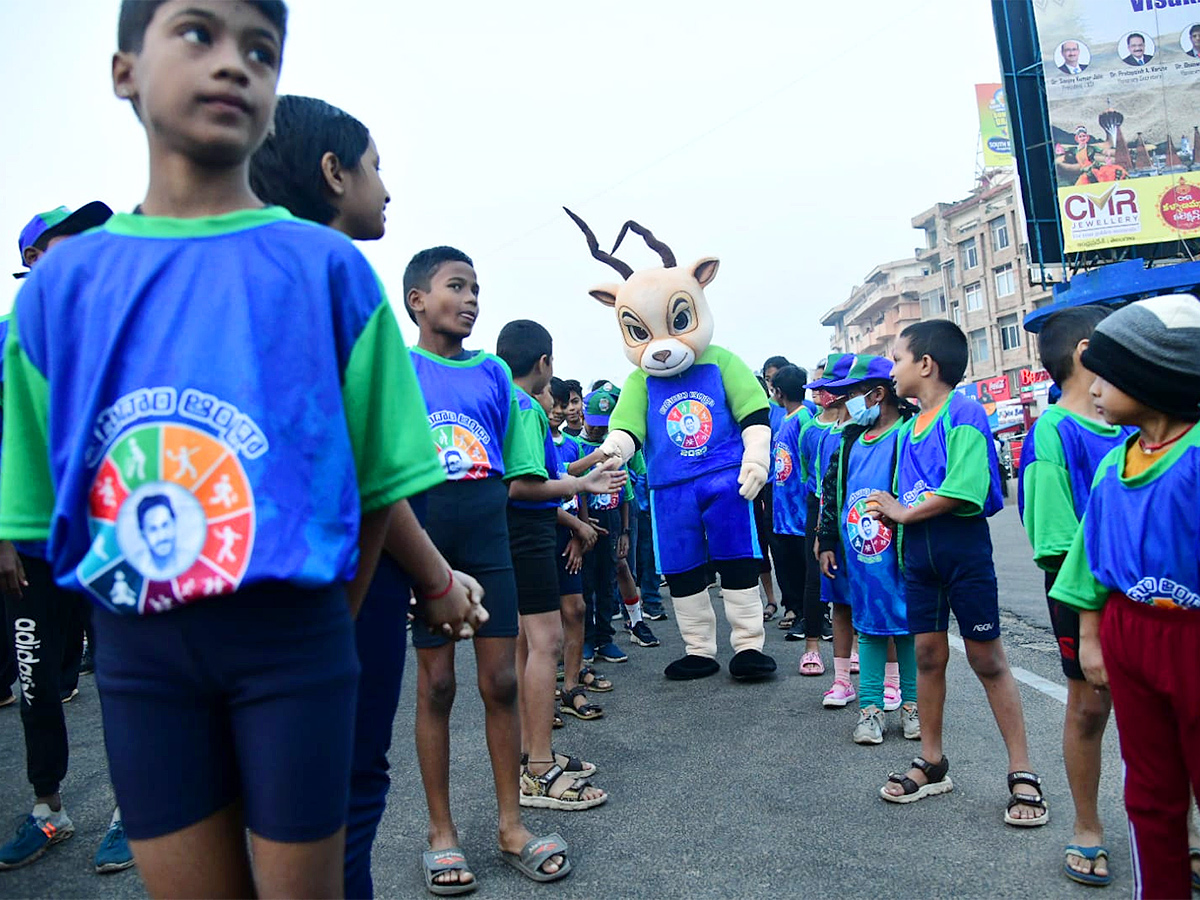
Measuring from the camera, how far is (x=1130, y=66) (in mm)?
22906

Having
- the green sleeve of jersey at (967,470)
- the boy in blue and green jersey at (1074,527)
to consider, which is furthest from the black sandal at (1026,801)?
the green sleeve of jersey at (967,470)

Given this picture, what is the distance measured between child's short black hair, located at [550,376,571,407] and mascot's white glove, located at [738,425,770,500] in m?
1.99

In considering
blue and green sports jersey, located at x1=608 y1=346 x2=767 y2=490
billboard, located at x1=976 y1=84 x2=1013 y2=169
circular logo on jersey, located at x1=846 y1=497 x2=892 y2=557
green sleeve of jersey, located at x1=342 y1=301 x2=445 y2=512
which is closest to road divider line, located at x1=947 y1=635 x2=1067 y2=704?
circular logo on jersey, located at x1=846 y1=497 x2=892 y2=557

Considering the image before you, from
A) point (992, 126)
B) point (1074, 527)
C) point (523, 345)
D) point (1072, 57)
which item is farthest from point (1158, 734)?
point (992, 126)

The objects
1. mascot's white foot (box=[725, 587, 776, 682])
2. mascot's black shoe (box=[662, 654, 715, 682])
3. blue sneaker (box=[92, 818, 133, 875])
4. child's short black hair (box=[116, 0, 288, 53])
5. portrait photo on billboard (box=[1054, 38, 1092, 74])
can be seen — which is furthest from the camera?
portrait photo on billboard (box=[1054, 38, 1092, 74])

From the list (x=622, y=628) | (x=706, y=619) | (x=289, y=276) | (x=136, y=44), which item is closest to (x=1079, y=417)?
(x=289, y=276)

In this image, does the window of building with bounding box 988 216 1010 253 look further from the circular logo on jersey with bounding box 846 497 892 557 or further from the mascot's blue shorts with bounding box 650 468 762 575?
the circular logo on jersey with bounding box 846 497 892 557

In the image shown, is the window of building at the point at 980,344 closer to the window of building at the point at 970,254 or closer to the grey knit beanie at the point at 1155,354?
the window of building at the point at 970,254

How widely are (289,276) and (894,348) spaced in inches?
124

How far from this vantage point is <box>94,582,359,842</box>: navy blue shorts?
1362 millimetres

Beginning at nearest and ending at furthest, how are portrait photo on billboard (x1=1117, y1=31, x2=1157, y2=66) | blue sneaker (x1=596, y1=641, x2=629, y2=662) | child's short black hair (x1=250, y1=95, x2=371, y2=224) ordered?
child's short black hair (x1=250, y1=95, x2=371, y2=224) → blue sneaker (x1=596, y1=641, x2=629, y2=662) → portrait photo on billboard (x1=1117, y1=31, x2=1157, y2=66)

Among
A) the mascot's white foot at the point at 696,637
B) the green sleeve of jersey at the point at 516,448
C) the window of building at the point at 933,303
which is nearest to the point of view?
the green sleeve of jersey at the point at 516,448

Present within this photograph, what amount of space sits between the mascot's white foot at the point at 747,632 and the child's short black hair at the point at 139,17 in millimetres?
4573

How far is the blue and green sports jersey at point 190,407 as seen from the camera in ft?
4.46
